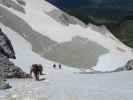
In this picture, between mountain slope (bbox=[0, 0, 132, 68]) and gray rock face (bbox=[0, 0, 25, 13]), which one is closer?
mountain slope (bbox=[0, 0, 132, 68])

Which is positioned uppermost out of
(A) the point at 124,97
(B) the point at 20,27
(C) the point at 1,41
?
(B) the point at 20,27

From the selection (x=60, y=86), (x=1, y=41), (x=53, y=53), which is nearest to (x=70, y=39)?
(x=53, y=53)

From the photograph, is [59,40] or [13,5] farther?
[13,5]

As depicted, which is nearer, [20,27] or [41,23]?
[20,27]

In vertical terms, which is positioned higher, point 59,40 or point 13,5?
point 13,5

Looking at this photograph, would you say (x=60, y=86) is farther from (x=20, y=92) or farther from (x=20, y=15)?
(x=20, y=15)

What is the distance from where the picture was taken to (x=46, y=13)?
90812mm

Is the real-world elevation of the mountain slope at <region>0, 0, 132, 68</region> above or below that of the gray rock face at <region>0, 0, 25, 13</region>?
below

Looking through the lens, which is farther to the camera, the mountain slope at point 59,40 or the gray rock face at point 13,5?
the gray rock face at point 13,5

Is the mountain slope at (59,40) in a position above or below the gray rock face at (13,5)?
below

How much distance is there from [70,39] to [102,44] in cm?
610

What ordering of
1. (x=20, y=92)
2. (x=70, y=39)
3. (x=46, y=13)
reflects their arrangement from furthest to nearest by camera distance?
(x=46, y=13) < (x=70, y=39) < (x=20, y=92)

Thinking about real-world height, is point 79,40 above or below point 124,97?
above

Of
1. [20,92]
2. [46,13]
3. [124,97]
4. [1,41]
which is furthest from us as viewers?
[46,13]
